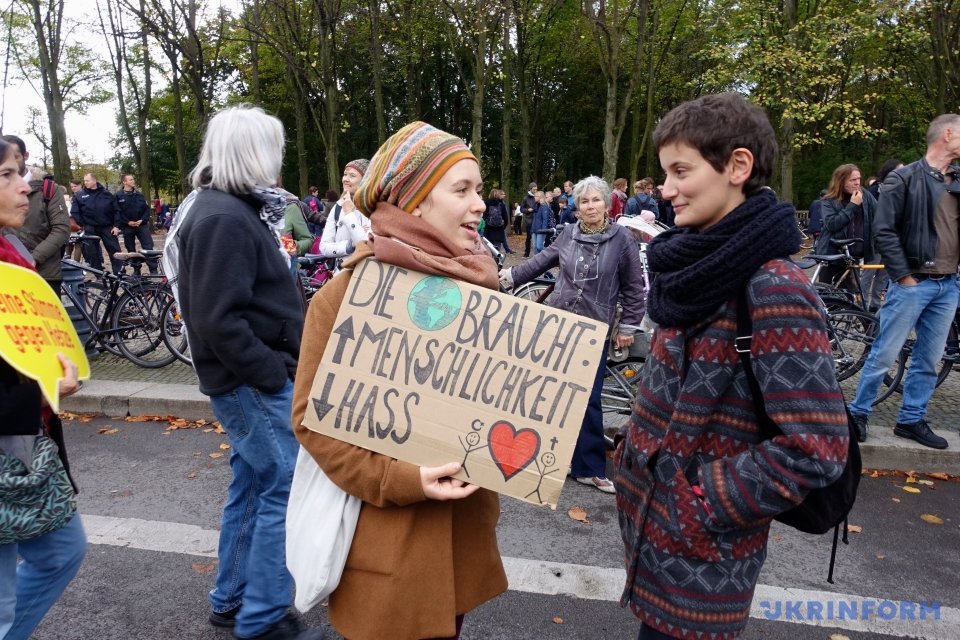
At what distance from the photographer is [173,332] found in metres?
7.41

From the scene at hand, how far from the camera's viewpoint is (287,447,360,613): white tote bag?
1739 mm

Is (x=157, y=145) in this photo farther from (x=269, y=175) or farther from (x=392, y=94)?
(x=269, y=175)

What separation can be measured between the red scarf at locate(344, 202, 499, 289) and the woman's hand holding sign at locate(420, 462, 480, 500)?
460mm

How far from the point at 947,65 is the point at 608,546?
2670 centimetres

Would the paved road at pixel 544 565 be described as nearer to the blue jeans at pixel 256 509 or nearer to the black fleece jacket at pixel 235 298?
the blue jeans at pixel 256 509

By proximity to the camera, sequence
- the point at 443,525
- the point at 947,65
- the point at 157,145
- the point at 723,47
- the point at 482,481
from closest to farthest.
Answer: the point at 482,481
the point at 443,525
the point at 723,47
the point at 947,65
the point at 157,145

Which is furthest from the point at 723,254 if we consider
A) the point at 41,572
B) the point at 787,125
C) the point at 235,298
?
the point at 787,125

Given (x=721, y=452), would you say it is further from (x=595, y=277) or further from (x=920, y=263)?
(x=920, y=263)

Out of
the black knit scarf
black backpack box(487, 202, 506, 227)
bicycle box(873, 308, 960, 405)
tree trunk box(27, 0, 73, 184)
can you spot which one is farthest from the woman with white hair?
tree trunk box(27, 0, 73, 184)

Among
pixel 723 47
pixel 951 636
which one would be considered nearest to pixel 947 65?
pixel 723 47

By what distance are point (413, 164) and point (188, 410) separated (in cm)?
484

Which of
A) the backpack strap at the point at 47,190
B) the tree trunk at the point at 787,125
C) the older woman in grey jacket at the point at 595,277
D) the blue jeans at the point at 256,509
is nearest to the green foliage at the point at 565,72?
the tree trunk at the point at 787,125

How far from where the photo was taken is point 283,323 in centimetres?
272

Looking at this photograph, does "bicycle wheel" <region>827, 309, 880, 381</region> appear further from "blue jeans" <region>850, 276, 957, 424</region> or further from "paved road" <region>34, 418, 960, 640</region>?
"paved road" <region>34, 418, 960, 640</region>
